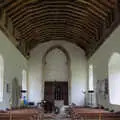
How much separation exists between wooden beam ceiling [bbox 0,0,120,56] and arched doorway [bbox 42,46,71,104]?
161 cm

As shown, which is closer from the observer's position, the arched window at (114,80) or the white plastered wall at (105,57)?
the white plastered wall at (105,57)

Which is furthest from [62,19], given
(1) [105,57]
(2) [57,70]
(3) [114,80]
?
(2) [57,70]

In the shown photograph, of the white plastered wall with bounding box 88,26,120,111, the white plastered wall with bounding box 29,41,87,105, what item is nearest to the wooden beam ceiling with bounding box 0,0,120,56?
the white plastered wall with bounding box 88,26,120,111

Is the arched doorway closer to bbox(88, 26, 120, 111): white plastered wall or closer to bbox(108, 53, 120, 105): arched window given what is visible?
bbox(88, 26, 120, 111): white plastered wall

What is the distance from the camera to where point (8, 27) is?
11742mm

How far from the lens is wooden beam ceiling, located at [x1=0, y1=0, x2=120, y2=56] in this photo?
10.4 metres

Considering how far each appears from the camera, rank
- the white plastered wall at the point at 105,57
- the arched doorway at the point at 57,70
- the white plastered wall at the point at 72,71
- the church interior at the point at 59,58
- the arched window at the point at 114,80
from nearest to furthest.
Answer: the white plastered wall at the point at 105,57, the church interior at the point at 59,58, the arched window at the point at 114,80, the white plastered wall at the point at 72,71, the arched doorway at the point at 57,70

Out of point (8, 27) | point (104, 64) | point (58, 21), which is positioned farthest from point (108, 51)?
point (8, 27)

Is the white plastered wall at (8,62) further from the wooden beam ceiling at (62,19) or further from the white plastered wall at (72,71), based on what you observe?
the white plastered wall at (72,71)

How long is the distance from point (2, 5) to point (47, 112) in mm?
8914

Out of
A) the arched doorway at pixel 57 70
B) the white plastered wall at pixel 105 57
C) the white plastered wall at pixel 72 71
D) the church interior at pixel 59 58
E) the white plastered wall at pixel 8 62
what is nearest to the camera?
the white plastered wall at pixel 105 57

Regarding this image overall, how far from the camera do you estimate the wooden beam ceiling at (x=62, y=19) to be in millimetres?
10430

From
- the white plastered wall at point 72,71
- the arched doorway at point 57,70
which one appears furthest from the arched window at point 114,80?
the arched doorway at point 57,70

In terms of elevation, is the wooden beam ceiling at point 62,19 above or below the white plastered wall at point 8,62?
above
